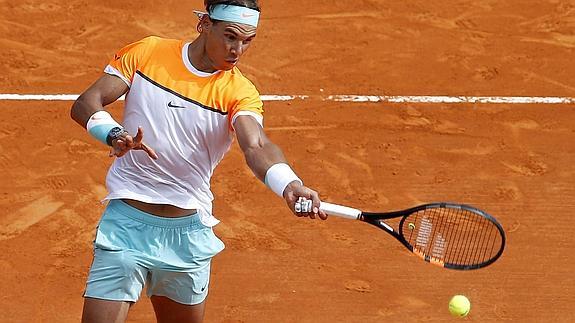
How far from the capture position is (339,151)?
9.78 metres

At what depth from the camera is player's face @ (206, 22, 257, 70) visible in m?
5.50

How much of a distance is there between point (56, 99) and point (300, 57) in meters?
2.57

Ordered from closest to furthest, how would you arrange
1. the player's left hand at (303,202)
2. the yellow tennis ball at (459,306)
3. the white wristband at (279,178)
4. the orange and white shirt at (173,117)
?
the player's left hand at (303,202), the white wristband at (279,178), the orange and white shirt at (173,117), the yellow tennis ball at (459,306)

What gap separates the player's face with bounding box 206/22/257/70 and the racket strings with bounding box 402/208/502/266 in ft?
4.65

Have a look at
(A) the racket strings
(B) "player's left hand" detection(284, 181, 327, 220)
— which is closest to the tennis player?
(B) "player's left hand" detection(284, 181, 327, 220)

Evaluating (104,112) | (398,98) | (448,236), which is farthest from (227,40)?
(398,98)

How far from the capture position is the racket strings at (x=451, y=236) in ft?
20.6

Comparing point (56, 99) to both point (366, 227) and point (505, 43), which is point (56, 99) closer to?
point (366, 227)

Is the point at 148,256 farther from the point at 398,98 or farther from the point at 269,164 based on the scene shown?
the point at 398,98

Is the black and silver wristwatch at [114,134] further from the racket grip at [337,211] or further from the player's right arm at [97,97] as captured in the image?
the racket grip at [337,211]

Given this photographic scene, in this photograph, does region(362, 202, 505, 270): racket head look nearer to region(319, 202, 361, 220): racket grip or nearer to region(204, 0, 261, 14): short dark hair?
region(319, 202, 361, 220): racket grip

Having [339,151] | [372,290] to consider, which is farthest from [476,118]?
[372,290]

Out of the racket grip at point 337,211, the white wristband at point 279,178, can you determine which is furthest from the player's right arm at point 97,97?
the racket grip at point 337,211

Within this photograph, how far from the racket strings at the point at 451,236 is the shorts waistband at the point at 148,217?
1258 millimetres
